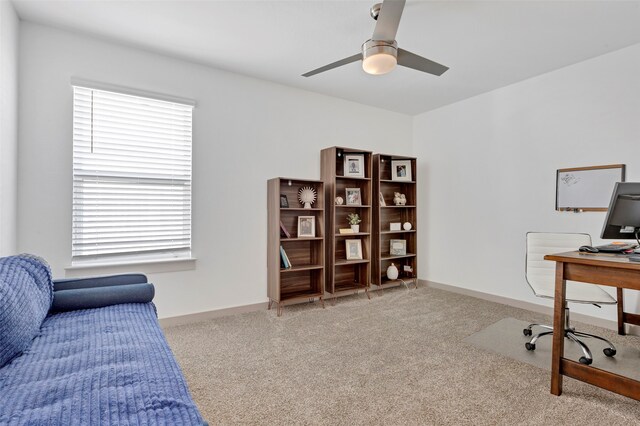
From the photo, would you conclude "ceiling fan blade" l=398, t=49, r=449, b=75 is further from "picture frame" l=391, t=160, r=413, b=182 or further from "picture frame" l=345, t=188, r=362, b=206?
"picture frame" l=391, t=160, r=413, b=182

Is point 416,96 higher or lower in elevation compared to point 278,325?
higher

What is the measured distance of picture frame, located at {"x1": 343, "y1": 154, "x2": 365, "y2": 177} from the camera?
13.7 ft

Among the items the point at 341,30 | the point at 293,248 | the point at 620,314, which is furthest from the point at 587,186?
the point at 293,248

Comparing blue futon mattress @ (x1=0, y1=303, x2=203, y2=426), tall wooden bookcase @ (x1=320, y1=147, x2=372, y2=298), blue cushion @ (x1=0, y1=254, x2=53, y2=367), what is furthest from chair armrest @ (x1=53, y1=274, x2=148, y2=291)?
tall wooden bookcase @ (x1=320, y1=147, x2=372, y2=298)

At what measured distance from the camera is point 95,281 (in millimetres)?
2268

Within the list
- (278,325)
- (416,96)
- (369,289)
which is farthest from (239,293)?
(416,96)

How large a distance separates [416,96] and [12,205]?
434 centimetres

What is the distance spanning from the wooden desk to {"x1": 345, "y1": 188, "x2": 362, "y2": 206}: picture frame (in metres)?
2.48

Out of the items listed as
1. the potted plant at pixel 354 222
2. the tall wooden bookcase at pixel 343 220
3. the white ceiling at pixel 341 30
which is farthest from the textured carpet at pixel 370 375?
the white ceiling at pixel 341 30

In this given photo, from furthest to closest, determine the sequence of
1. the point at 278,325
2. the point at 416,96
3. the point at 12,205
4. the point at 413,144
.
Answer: the point at 413,144 < the point at 416,96 < the point at 278,325 < the point at 12,205

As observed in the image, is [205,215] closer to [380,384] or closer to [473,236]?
[380,384]

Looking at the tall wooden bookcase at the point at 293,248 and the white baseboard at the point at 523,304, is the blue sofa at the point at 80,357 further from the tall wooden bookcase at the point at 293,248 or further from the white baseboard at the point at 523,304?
the white baseboard at the point at 523,304

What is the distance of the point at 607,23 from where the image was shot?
8.54ft

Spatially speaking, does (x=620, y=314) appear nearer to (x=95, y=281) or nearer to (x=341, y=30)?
(x=341, y=30)
